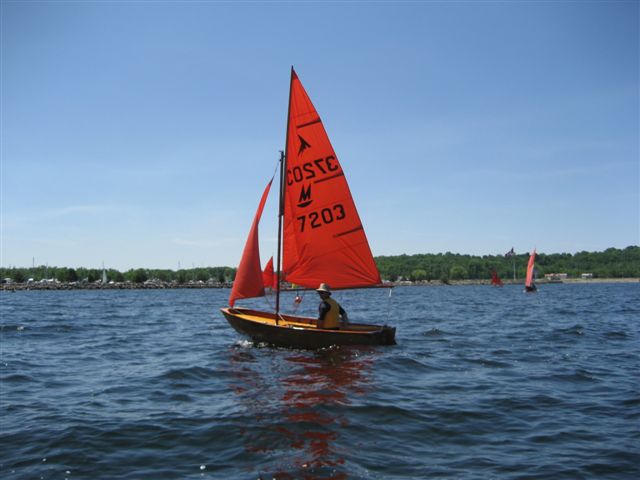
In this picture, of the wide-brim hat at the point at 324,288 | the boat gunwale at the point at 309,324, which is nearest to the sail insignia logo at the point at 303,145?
the wide-brim hat at the point at 324,288

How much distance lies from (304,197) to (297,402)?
9.43 metres

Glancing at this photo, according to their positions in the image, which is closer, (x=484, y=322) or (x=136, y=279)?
(x=484, y=322)

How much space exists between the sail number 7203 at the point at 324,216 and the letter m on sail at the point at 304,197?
41cm

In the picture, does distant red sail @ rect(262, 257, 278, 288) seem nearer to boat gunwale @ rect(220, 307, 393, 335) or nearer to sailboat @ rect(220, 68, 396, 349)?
boat gunwale @ rect(220, 307, 393, 335)

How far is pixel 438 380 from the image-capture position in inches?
515

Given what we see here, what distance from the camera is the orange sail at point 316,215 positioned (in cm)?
1838

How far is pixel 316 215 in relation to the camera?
18547 mm

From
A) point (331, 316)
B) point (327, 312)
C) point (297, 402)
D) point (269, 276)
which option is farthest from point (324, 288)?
point (297, 402)

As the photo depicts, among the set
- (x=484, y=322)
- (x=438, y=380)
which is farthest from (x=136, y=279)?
(x=438, y=380)

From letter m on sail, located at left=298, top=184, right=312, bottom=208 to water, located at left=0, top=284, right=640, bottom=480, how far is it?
5443 mm

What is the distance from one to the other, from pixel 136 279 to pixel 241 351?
174 m

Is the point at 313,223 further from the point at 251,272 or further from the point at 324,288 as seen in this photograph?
the point at 251,272

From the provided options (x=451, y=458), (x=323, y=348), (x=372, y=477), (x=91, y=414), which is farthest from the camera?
(x=323, y=348)

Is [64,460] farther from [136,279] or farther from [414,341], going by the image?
[136,279]
